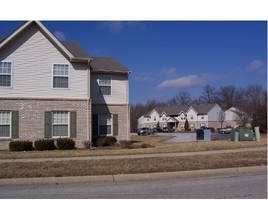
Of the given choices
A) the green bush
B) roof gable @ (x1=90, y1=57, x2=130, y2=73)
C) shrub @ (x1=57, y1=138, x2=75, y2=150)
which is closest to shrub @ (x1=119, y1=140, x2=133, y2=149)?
the green bush

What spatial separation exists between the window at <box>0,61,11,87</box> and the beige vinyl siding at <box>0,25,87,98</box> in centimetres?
24

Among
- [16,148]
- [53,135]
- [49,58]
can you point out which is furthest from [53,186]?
[49,58]

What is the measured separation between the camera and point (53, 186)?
8.85 metres

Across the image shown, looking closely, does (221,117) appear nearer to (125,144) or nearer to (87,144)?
(125,144)

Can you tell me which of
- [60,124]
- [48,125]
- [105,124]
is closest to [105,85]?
[105,124]

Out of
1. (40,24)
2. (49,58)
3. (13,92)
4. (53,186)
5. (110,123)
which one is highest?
(40,24)

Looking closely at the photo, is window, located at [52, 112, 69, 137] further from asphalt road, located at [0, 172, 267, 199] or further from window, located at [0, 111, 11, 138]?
asphalt road, located at [0, 172, 267, 199]

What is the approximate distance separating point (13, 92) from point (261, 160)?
1447 centimetres

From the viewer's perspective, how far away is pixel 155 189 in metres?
8.27

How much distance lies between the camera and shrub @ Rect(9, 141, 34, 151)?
18.6 meters

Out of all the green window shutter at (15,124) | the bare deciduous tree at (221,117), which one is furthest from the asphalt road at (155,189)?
the bare deciduous tree at (221,117)

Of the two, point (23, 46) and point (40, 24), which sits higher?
point (40, 24)

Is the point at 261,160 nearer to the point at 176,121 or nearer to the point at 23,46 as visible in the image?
the point at 23,46

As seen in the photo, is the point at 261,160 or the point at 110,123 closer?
the point at 261,160
